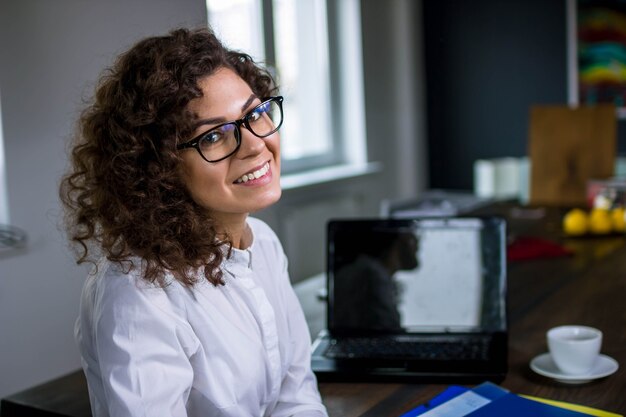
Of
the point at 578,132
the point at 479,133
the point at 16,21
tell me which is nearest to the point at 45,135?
the point at 16,21

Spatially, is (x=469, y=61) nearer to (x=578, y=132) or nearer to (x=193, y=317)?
(x=578, y=132)

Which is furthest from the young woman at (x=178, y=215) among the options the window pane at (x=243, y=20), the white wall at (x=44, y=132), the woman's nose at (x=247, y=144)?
the window pane at (x=243, y=20)

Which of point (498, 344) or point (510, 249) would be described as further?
point (510, 249)

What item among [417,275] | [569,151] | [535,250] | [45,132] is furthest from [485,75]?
[417,275]

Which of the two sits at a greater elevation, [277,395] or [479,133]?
[479,133]

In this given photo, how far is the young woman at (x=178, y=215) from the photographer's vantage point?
3.50 feet

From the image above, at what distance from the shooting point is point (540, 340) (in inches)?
62.2

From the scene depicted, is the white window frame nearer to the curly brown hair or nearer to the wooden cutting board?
the curly brown hair

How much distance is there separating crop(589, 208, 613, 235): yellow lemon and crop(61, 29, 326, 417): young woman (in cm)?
183

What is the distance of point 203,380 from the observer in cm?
112

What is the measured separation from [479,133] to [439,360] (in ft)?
14.8

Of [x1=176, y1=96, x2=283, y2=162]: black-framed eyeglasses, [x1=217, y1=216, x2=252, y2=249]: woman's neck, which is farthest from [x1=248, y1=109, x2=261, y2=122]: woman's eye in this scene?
[x1=217, y1=216, x2=252, y2=249]: woman's neck

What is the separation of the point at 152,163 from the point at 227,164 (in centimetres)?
11

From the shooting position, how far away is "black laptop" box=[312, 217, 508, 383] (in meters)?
1.54
